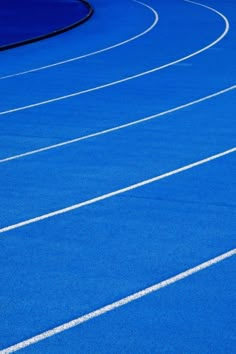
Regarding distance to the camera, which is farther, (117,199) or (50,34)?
(50,34)

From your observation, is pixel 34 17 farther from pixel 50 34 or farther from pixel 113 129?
pixel 113 129

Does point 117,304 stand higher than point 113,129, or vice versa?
point 117,304

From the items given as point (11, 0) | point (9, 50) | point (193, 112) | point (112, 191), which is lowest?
point (11, 0)

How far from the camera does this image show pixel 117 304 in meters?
5.31

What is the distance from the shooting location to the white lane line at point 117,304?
4840 mm

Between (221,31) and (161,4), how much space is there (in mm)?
4357

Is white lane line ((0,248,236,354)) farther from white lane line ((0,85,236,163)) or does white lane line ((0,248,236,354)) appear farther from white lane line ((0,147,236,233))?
white lane line ((0,85,236,163))

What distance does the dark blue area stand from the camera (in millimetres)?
16266

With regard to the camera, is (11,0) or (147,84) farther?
(11,0)

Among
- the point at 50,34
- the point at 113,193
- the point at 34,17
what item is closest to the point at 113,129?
the point at 113,193

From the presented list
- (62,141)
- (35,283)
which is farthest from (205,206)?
(62,141)

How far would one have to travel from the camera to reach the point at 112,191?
7465 millimetres

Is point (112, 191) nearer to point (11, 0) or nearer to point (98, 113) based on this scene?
point (98, 113)

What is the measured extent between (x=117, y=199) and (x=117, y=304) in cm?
202
